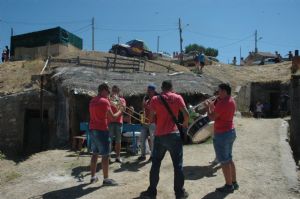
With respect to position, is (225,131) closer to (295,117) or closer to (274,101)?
(295,117)

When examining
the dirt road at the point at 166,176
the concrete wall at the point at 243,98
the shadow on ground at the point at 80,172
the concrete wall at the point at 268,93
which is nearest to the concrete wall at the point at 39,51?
the concrete wall at the point at 243,98

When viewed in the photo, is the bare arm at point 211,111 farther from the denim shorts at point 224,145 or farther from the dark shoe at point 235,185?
the dark shoe at point 235,185

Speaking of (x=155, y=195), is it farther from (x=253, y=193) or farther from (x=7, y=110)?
(x=7, y=110)

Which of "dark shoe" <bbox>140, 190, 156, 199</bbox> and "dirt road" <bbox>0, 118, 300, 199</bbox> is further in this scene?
"dirt road" <bbox>0, 118, 300, 199</bbox>

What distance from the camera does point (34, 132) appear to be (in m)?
17.3

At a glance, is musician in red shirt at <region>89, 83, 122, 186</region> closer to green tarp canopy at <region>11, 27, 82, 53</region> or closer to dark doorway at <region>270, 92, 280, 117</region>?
dark doorway at <region>270, 92, 280, 117</region>

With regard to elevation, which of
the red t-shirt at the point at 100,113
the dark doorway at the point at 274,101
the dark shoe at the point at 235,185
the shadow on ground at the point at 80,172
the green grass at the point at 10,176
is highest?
the dark doorway at the point at 274,101

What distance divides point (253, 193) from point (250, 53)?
45200mm

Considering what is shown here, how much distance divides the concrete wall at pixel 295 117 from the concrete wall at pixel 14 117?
387 inches

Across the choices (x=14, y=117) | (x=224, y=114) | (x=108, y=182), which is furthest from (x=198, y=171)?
(x=14, y=117)

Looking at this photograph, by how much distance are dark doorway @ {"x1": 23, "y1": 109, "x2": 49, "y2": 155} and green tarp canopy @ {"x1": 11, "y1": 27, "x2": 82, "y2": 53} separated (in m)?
14.8

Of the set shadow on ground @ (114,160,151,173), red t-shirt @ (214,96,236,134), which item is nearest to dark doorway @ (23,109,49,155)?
shadow on ground @ (114,160,151,173)

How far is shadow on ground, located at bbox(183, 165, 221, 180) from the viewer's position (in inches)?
335

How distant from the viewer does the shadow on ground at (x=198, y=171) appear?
8500 millimetres
